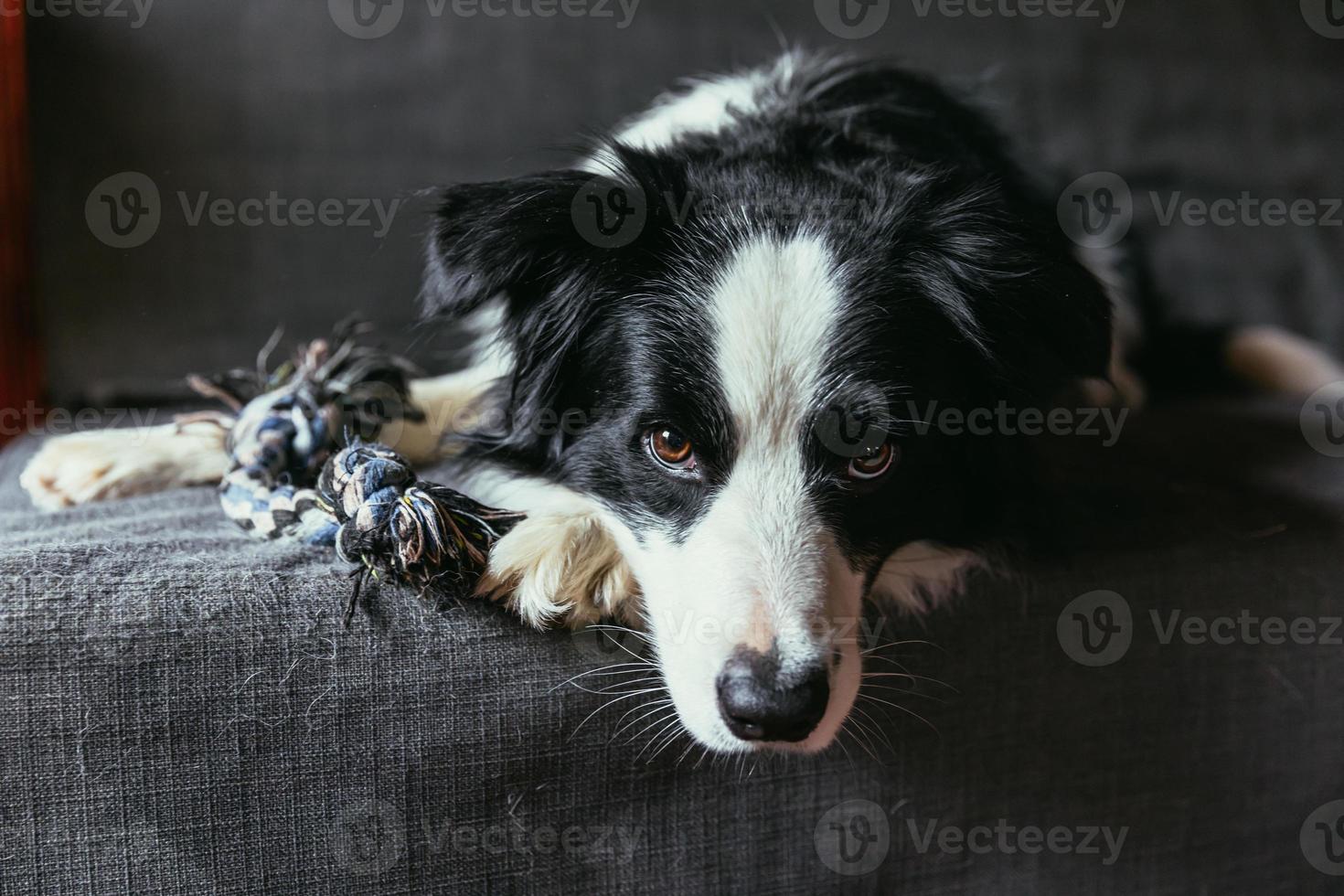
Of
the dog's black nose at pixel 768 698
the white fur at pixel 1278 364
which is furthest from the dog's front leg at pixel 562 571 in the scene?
the white fur at pixel 1278 364

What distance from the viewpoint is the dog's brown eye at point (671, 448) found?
1.32 m

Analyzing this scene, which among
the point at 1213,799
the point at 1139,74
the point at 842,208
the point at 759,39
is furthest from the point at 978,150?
the point at 1139,74

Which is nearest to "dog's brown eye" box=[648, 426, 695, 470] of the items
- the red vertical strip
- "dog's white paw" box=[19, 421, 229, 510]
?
"dog's white paw" box=[19, 421, 229, 510]

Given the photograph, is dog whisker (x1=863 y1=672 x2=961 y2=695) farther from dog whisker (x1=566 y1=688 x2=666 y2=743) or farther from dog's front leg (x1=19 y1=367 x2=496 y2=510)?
dog's front leg (x1=19 y1=367 x2=496 y2=510)

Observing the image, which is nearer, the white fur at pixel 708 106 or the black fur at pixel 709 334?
the black fur at pixel 709 334

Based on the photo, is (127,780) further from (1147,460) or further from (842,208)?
(1147,460)

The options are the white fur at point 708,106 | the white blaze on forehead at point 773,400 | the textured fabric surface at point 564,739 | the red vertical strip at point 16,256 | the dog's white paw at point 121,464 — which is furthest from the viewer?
the red vertical strip at point 16,256

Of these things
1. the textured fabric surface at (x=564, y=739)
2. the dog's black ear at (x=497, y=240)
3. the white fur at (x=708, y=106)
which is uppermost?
the white fur at (x=708, y=106)

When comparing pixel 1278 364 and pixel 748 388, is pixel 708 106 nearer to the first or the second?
pixel 748 388

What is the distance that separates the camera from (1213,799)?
1.56 meters

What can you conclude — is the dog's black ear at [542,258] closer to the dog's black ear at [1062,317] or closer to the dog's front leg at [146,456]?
the dog's front leg at [146,456]

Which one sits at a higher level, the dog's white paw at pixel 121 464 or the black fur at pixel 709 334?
the black fur at pixel 709 334

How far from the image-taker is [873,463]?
4.39 ft

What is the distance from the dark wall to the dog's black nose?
116 centimetres
